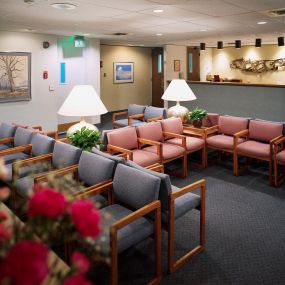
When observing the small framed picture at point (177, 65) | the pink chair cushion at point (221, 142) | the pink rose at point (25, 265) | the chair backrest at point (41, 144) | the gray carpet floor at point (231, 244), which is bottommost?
the gray carpet floor at point (231, 244)

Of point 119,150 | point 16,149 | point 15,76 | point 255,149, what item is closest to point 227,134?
point 255,149

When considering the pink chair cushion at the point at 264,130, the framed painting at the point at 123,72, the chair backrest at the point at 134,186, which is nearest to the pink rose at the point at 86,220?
the chair backrest at the point at 134,186

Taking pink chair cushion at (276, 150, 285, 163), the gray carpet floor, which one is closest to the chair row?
the gray carpet floor

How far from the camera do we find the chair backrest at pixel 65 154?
3.23 metres

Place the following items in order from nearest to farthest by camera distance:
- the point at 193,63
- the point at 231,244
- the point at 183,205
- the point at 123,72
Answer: the point at 183,205, the point at 231,244, the point at 123,72, the point at 193,63

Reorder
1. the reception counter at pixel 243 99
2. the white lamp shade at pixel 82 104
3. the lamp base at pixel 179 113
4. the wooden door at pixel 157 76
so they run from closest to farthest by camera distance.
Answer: the white lamp shade at pixel 82 104 < the lamp base at pixel 179 113 < the reception counter at pixel 243 99 < the wooden door at pixel 157 76

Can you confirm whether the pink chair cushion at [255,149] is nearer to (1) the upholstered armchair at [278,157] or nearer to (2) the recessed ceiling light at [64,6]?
(1) the upholstered armchair at [278,157]

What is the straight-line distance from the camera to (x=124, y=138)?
13.9 ft

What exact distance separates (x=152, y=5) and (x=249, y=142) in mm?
2394

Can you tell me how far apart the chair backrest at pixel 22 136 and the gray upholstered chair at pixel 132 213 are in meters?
1.91

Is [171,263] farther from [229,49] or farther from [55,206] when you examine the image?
[229,49]

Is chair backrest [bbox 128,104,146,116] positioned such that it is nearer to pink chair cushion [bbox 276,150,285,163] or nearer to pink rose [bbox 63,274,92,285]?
pink chair cushion [bbox 276,150,285,163]

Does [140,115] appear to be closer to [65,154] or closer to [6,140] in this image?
[6,140]

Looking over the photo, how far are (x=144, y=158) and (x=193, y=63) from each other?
298 inches
